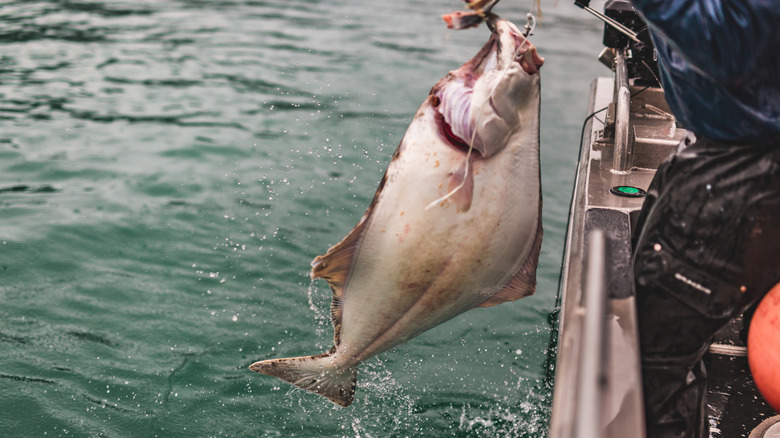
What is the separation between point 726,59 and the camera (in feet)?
5.91

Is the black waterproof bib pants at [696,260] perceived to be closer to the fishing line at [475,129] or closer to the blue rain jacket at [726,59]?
the blue rain jacket at [726,59]

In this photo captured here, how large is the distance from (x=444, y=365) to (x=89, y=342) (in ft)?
8.54

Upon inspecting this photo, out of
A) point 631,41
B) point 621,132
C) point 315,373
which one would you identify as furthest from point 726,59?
point 631,41

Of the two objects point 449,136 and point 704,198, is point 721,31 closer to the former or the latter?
point 704,198

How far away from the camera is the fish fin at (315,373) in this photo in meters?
2.79

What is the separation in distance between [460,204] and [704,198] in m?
0.77

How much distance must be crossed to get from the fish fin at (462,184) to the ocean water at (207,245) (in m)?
2.35

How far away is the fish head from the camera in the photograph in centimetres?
216

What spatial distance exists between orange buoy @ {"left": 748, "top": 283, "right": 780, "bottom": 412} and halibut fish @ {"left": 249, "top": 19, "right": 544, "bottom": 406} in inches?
40.8

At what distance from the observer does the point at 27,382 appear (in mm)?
4203

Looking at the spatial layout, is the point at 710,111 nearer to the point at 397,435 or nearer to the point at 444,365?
the point at 397,435

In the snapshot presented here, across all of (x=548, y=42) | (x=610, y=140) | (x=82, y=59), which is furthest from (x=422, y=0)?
(x=610, y=140)

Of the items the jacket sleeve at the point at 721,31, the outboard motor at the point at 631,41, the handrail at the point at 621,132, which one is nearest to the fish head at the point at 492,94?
the jacket sleeve at the point at 721,31

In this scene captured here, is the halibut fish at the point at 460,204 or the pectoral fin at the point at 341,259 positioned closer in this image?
the halibut fish at the point at 460,204
